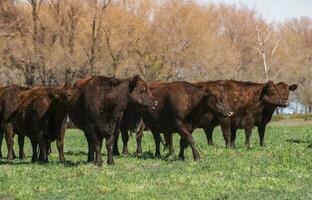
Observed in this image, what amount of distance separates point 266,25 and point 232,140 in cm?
5599

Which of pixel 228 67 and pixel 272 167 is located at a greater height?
pixel 228 67

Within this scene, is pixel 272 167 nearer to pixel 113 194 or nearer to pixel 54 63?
pixel 113 194

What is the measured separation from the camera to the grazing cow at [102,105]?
15788 millimetres

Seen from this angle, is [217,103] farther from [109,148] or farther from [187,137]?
[109,148]

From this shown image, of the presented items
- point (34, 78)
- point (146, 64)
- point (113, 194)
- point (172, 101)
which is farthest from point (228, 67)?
point (113, 194)

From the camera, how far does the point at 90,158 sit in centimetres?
1691

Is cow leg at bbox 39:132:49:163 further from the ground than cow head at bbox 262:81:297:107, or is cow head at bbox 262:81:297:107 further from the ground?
cow head at bbox 262:81:297:107

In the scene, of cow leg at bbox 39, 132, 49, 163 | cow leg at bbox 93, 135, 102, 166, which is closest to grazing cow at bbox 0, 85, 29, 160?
cow leg at bbox 39, 132, 49, 163

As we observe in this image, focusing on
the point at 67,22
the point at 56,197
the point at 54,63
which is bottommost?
the point at 56,197

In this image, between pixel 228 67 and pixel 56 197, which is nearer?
pixel 56 197

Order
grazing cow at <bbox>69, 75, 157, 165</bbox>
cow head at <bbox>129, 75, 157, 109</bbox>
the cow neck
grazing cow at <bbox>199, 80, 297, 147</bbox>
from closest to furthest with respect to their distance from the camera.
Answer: grazing cow at <bbox>69, 75, 157, 165</bbox>, cow head at <bbox>129, 75, 157, 109</bbox>, the cow neck, grazing cow at <bbox>199, 80, 297, 147</bbox>

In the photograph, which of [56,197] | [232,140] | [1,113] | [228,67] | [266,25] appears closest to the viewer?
[56,197]

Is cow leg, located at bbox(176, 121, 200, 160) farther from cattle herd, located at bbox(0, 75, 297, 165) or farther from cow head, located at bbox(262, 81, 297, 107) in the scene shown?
cow head, located at bbox(262, 81, 297, 107)

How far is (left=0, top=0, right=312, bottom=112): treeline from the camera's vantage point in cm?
5634
